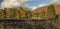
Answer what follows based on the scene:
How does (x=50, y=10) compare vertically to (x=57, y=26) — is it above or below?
above

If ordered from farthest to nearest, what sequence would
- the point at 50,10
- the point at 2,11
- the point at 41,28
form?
the point at 50,10 < the point at 2,11 < the point at 41,28

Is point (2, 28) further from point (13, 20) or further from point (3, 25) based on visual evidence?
point (13, 20)

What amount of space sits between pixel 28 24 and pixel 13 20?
88 centimetres

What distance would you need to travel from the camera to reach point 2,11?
9539 millimetres

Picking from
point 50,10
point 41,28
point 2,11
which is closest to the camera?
point 41,28

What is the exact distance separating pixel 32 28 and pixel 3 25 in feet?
5.22

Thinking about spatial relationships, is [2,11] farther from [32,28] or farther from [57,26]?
[57,26]

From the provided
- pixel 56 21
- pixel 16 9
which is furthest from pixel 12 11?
pixel 56 21

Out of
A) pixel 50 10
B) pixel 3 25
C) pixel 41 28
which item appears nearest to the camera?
pixel 3 25

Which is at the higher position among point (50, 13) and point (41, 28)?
point (50, 13)

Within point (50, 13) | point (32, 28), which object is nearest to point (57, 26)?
point (32, 28)

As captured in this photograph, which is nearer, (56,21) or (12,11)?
(56,21)

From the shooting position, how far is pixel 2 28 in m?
7.23

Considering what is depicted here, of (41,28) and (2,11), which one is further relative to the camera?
Answer: (2,11)
